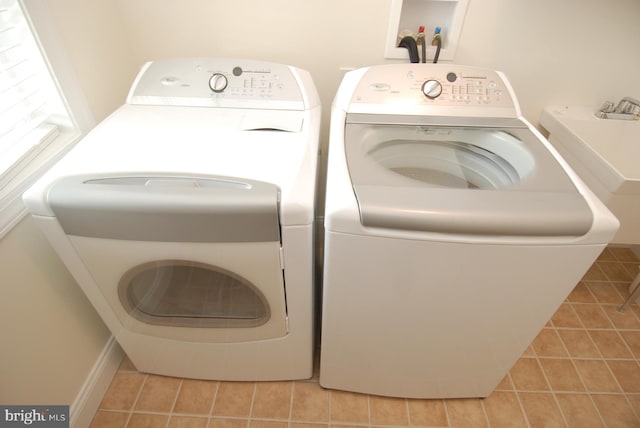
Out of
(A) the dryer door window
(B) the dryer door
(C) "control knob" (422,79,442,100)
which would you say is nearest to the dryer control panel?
(C) "control knob" (422,79,442,100)

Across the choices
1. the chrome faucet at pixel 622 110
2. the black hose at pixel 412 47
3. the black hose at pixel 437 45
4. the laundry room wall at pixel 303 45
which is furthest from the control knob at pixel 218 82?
the chrome faucet at pixel 622 110

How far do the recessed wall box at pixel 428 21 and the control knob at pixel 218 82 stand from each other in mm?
663

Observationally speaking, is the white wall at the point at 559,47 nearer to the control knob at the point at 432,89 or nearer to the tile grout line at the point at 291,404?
the control knob at the point at 432,89

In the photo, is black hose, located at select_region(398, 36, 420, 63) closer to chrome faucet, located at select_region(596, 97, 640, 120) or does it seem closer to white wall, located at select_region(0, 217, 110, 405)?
chrome faucet, located at select_region(596, 97, 640, 120)

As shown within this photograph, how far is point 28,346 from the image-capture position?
0.95 metres

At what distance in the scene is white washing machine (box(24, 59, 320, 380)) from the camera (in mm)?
759

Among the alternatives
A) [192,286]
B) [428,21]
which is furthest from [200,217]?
[428,21]

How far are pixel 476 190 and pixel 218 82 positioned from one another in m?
0.88

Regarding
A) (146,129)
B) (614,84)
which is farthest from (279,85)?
(614,84)

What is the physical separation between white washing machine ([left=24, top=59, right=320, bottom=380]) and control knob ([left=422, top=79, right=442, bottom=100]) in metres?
0.36

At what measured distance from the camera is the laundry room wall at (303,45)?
1.09 metres

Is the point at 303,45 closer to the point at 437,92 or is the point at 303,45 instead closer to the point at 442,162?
the point at 437,92

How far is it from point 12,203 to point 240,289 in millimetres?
621

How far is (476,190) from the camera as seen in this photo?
2.55 feet
